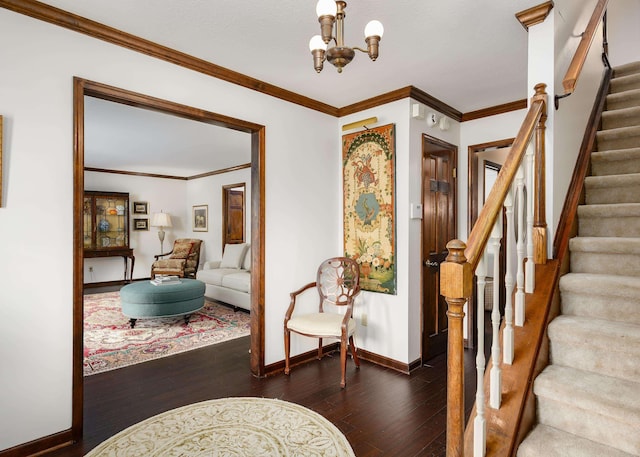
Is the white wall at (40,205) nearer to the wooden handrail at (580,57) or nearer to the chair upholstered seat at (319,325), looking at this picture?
the chair upholstered seat at (319,325)

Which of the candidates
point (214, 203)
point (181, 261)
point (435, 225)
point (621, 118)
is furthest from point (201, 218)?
point (621, 118)

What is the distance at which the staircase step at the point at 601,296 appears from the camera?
5.27 ft

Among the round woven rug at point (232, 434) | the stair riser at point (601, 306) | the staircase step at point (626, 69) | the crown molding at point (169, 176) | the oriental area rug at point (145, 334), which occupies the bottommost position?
the round woven rug at point (232, 434)

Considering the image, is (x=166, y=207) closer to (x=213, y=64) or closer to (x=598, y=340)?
(x=213, y=64)

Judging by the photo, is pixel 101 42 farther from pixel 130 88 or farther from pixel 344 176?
pixel 344 176

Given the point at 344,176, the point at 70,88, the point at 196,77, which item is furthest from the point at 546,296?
the point at 70,88

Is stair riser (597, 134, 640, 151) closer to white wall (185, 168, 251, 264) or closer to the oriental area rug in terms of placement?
the oriental area rug

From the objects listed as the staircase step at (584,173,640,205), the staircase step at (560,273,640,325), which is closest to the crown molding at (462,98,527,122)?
the staircase step at (584,173,640,205)

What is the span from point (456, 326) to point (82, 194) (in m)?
2.26

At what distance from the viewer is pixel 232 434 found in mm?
2176

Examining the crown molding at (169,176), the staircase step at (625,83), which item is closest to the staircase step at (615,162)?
the staircase step at (625,83)

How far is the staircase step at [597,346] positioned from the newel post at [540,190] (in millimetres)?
386

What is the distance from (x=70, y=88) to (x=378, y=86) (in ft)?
7.63

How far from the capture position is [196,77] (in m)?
2.71
